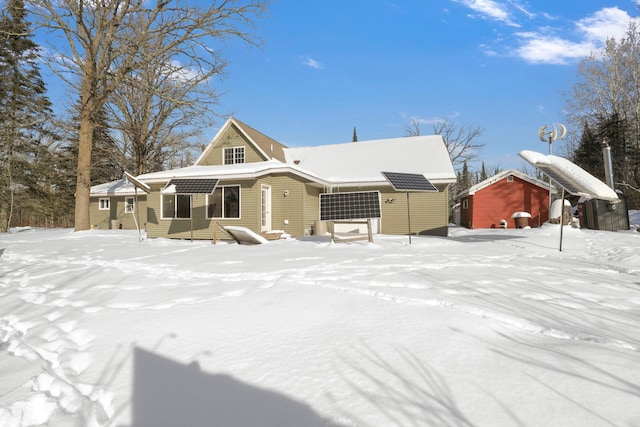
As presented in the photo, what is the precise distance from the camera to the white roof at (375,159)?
16.8m

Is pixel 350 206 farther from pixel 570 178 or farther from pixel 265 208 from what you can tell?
pixel 570 178

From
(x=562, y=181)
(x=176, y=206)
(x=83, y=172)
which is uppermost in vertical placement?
(x=83, y=172)

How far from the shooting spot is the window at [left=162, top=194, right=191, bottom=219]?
15117 millimetres

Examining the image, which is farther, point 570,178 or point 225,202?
point 225,202

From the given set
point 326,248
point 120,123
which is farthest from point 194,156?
point 326,248

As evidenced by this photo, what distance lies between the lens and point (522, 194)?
2072 centimetres

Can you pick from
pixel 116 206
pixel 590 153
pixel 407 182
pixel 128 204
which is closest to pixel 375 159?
pixel 407 182

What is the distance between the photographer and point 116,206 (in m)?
23.3

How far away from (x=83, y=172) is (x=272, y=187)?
854cm

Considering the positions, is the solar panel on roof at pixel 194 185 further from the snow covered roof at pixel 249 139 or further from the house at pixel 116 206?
the house at pixel 116 206

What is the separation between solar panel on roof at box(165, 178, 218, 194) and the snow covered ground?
293 inches

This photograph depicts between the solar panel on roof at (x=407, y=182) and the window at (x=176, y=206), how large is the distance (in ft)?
31.2

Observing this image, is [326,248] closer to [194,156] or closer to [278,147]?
[278,147]

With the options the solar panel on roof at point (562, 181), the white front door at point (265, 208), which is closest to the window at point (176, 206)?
the white front door at point (265, 208)
